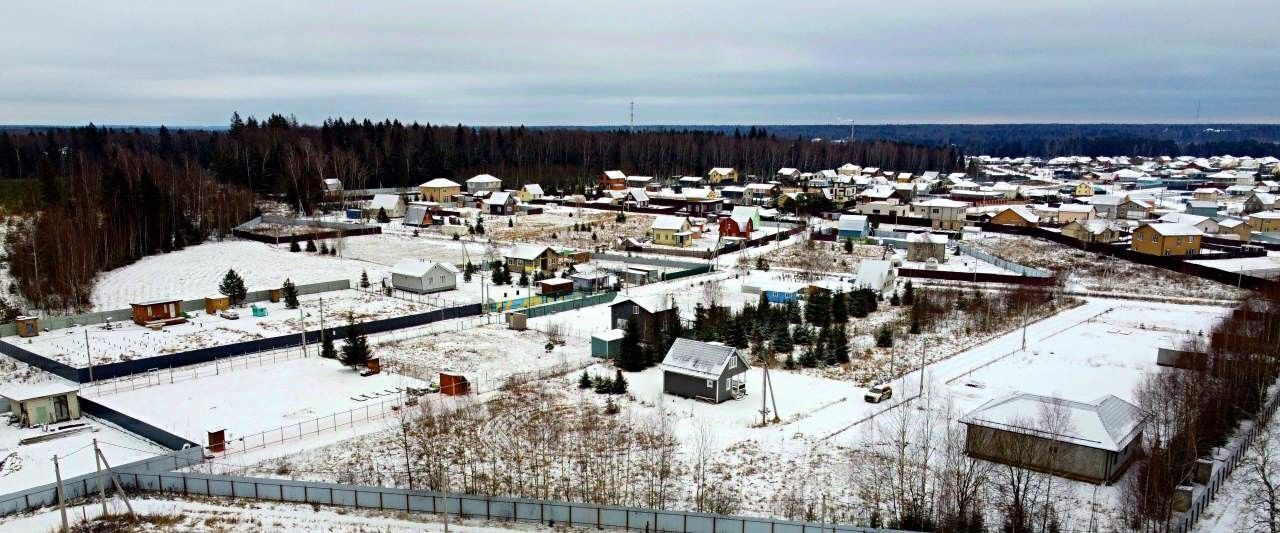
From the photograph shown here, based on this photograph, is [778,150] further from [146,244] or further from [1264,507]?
[1264,507]

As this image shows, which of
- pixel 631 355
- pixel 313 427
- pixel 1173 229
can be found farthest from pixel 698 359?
pixel 1173 229

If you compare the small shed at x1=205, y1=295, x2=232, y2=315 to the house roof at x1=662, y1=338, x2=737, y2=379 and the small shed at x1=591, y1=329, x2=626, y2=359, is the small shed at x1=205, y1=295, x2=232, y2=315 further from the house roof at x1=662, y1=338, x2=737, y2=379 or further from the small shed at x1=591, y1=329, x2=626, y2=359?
the house roof at x1=662, y1=338, x2=737, y2=379

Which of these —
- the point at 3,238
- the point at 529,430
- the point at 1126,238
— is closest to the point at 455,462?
the point at 529,430

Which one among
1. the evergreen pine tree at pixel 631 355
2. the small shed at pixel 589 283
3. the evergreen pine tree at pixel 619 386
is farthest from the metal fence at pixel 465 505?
the small shed at pixel 589 283

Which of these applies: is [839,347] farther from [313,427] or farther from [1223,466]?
[313,427]

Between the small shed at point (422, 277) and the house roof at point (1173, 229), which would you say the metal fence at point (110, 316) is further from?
the house roof at point (1173, 229)

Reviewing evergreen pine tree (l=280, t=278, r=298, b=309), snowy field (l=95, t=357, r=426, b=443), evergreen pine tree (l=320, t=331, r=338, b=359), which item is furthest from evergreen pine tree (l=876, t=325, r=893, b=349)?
evergreen pine tree (l=280, t=278, r=298, b=309)
